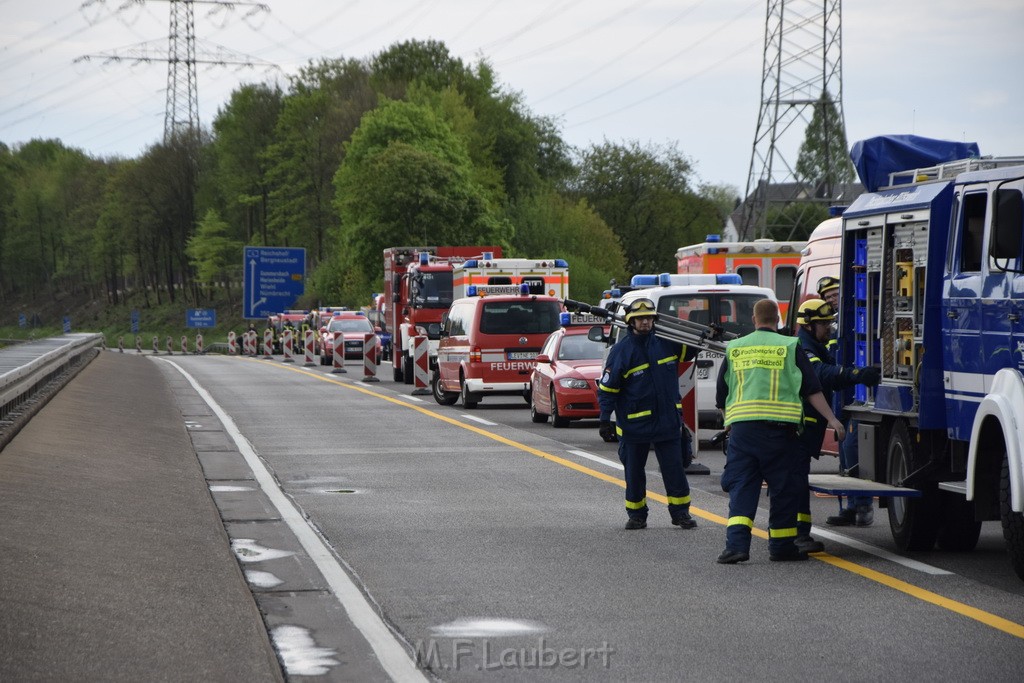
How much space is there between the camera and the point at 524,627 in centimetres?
808

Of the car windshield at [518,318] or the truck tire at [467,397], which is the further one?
the truck tire at [467,397]

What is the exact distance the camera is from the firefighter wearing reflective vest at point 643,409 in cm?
1191

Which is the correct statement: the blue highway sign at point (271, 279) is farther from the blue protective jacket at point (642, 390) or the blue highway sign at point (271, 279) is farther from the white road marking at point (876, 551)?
the white road marking at point (876, 551)

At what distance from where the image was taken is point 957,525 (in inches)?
417

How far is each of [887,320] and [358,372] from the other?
36.1m

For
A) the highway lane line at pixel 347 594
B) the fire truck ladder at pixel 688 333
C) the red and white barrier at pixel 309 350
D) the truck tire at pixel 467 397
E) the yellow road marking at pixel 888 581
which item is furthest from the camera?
the red and white barrier at pixel 309 350

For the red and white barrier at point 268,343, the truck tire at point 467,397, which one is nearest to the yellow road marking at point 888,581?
the truck tire at point 467,397

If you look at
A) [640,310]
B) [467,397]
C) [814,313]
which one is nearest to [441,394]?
[467,397]

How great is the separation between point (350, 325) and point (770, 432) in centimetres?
4773

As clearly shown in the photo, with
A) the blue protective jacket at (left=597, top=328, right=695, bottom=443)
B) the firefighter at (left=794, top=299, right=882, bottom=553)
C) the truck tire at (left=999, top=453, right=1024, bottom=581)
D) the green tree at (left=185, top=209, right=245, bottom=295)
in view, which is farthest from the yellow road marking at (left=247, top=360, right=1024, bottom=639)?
the green tree at (left=185, top=209, right=245, bottom=295)

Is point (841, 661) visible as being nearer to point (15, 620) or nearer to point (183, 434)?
point (15, 620)

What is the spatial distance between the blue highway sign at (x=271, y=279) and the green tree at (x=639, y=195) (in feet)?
117

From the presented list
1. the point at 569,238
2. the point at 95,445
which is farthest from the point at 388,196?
the point at 95,445

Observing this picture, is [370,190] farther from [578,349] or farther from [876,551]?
[876,551]
